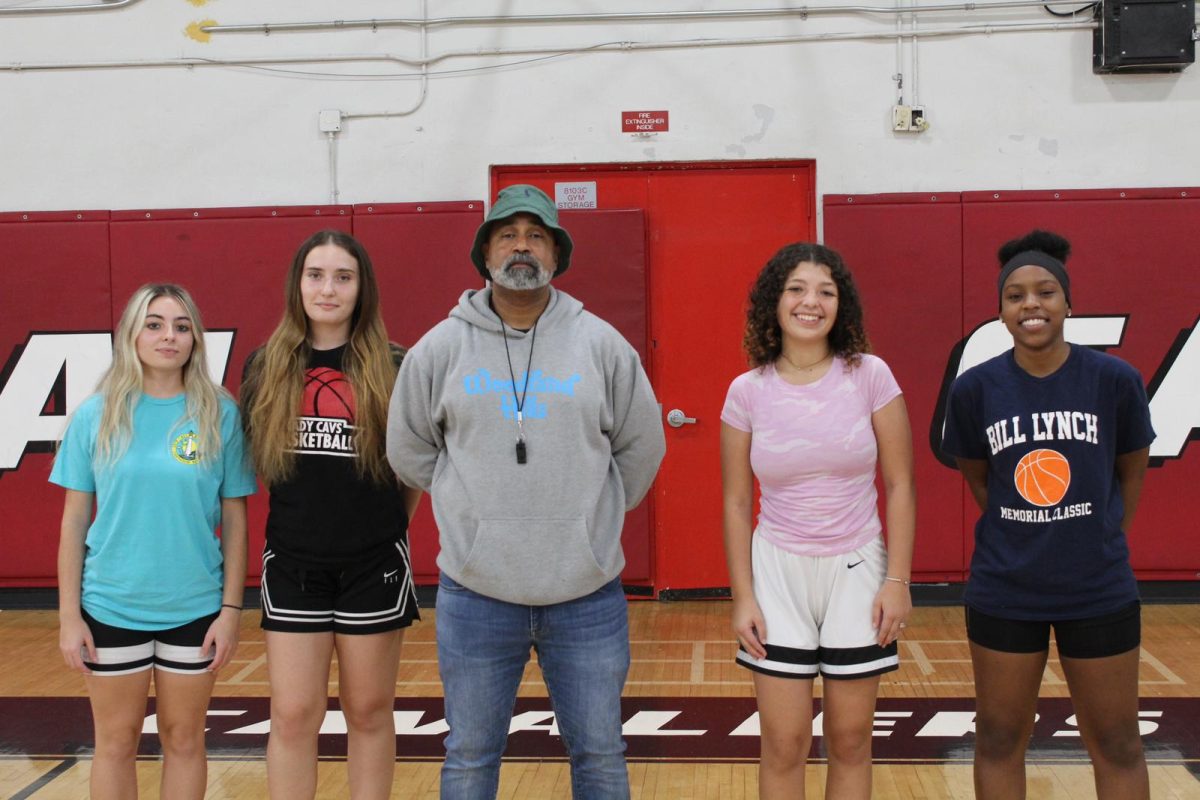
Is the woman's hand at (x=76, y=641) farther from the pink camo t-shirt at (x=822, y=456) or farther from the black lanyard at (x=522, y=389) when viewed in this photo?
the pink camo t-shirt at (x=822, y=456)

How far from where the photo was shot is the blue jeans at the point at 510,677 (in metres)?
2.20

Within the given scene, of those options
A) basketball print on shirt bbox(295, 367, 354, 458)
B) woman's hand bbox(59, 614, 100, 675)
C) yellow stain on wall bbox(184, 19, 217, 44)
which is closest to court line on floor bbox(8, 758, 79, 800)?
woman's hand bbox(59, 614, 100, 675)

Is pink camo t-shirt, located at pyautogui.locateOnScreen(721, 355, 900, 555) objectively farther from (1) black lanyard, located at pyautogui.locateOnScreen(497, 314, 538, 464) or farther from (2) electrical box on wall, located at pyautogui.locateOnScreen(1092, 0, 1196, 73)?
(2) electrical box on wall, located at pyautogui.locateOnScreen(1092, 0, 1196, 73)

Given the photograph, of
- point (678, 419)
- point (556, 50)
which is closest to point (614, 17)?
point (556, 50)

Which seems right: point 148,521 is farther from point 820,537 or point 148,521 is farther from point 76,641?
point 820,537

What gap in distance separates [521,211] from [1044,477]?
4.06ft

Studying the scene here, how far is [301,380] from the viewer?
8.14 feet

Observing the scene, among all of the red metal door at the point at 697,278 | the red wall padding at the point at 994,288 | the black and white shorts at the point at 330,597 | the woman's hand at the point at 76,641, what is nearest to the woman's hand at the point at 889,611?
the black and white shorts at the point at 330,597

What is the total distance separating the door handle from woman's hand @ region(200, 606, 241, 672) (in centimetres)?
312

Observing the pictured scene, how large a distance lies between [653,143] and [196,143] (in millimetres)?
2292

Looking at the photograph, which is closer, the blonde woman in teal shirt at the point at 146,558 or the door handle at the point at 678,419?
the blonde woman in teal shirt at the point at 146,558

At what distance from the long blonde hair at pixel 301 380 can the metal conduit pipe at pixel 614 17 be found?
310cm

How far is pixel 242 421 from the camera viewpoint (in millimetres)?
2559

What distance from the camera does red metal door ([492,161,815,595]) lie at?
5324 mm
